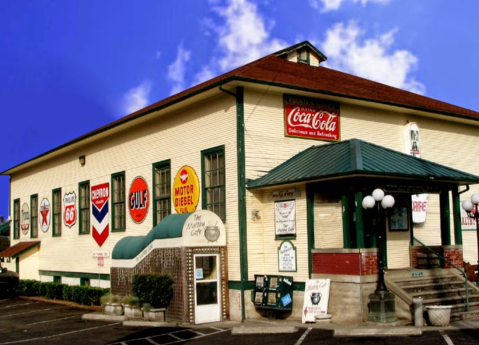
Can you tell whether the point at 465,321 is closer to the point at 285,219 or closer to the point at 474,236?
the point at 285,219

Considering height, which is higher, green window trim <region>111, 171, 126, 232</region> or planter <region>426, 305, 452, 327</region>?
green window trim <region>111, 171, 126, 232</region>

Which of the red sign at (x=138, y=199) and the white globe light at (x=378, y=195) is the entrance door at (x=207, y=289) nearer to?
the white globe light at (x=378, y=195)

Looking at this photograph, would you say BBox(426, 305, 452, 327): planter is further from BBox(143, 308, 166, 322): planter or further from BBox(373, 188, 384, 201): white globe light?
BBox(143, 308, 166, 322): planter

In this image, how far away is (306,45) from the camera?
999 inches

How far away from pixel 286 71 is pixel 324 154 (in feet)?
16.2

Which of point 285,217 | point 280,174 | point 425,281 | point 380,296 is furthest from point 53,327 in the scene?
point 425,281

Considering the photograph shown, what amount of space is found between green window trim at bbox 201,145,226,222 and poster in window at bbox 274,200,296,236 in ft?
5.92

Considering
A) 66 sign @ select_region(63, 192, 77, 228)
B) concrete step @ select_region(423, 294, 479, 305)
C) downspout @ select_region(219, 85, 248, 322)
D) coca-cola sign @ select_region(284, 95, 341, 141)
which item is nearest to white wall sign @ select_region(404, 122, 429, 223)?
coca-cola sign @ select_region(284, 95, 341, 141)

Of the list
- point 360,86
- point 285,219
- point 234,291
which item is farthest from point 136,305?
point 360,86

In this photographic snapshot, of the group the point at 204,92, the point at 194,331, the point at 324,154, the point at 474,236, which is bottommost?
the point at 194,331

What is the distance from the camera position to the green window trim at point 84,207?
2725cm

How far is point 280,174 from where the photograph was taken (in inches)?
688

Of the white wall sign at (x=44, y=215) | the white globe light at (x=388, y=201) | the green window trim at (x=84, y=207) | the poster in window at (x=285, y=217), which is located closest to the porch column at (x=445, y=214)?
the white globe light at (x=388, y=201)

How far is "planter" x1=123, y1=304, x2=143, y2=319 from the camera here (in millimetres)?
18219
